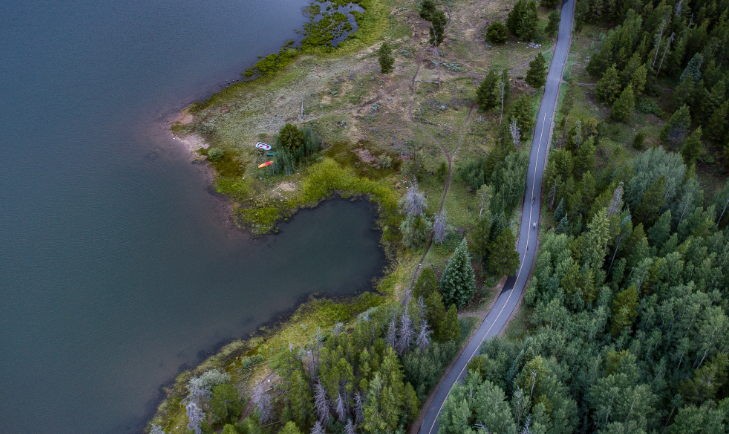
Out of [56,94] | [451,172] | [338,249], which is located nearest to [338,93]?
[451,172]

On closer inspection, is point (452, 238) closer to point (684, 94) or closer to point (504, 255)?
point (504, 255)

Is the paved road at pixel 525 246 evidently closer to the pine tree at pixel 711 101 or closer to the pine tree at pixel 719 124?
the pine tree at pixel 711 101

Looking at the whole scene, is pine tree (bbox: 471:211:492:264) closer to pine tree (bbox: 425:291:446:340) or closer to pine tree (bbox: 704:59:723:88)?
pine tree (bbox: 425:291:446:340)

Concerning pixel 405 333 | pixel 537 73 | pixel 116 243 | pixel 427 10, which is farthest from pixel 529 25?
pixel 116 243

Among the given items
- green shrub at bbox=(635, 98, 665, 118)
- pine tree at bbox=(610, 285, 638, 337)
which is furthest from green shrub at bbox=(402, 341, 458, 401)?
green shrub at bbox=(635, 98, 665, 118)

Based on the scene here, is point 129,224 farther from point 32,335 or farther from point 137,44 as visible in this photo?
point 137,44
